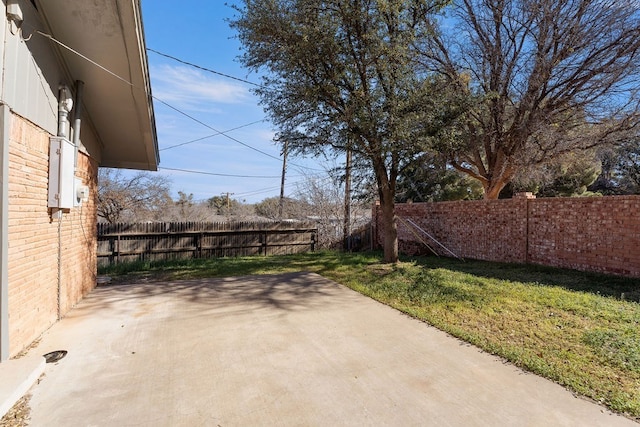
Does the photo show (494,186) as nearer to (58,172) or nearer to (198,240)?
(198,240)

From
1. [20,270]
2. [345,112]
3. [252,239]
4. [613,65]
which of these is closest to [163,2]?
[345,112]

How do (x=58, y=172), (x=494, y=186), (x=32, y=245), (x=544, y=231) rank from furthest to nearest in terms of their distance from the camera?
(x=494, y=186) → (x=544, y=231) → (x=58, y=172) → (x=32, y=245)

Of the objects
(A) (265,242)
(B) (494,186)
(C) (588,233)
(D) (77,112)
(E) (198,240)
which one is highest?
(D) (77,112)

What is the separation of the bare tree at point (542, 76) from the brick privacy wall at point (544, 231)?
85.5 inches

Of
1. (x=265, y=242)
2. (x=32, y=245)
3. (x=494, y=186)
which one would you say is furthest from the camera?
(x=265, y=242)

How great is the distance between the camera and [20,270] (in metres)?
3.74

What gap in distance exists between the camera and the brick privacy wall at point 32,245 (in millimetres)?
3594

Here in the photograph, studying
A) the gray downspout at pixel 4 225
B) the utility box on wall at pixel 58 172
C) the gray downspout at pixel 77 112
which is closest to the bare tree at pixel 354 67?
the gray downspout at pixel 77 112

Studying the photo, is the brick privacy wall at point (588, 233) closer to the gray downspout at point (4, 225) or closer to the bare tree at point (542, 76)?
the bare tree at point (542, 76)

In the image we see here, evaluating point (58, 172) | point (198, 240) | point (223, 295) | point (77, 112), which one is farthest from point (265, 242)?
point (58, 172)

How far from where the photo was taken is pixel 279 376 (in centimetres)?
338

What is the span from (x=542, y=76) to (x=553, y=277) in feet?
18.6

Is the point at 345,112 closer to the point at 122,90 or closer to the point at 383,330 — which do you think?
the point at 122,90

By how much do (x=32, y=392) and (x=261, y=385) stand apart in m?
1.92
